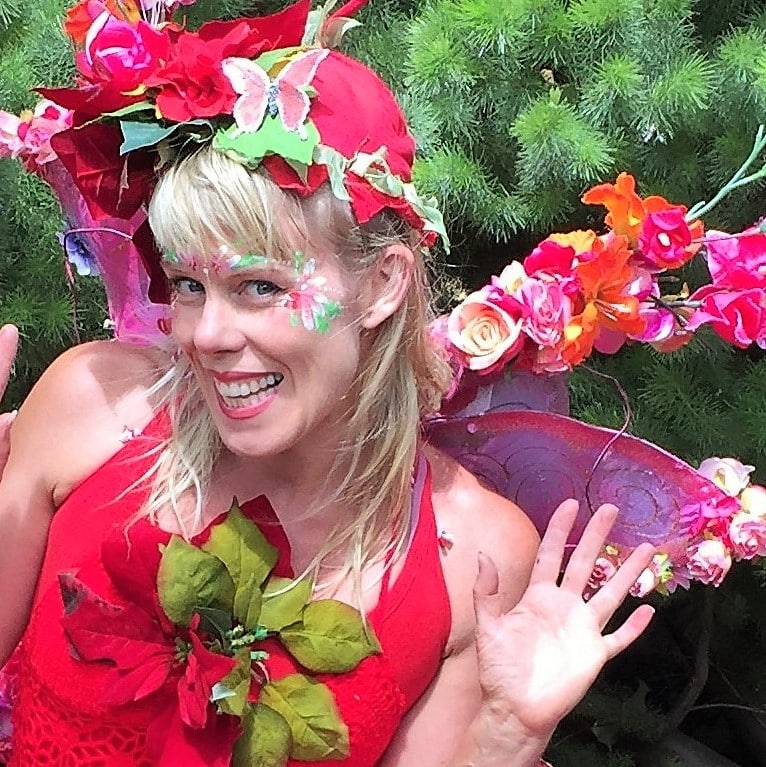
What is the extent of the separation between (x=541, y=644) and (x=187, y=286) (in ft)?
1.59

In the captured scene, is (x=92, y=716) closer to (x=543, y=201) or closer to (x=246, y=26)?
(x=246, y=26)

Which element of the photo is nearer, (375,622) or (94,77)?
(94,77)

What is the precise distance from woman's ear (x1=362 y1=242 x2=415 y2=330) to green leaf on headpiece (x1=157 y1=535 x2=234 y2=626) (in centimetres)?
29

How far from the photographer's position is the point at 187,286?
1.04 m

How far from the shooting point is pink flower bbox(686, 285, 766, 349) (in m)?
1.16

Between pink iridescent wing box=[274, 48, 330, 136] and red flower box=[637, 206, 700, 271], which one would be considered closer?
pink iridescent wing box=[274, 48, 330, 136]

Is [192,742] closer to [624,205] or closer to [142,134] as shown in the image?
[142,134]

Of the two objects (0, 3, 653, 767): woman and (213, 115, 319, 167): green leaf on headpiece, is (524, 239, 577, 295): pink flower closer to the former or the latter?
(0, 3, 653, 767): woman

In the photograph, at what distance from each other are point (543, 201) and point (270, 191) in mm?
545

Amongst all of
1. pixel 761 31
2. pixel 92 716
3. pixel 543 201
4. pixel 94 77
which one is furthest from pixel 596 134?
pixel 92 716

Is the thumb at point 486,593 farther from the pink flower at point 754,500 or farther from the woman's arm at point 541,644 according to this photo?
the pink flower at point 754,500

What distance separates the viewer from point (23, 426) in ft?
3.90

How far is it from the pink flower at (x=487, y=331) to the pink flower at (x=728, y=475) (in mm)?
293

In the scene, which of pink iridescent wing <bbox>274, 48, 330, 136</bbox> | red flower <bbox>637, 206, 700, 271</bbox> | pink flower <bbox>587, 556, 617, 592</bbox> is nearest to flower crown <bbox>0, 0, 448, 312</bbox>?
pink iridescent wing <bbox>274, 48, 330, 136</bbox>
